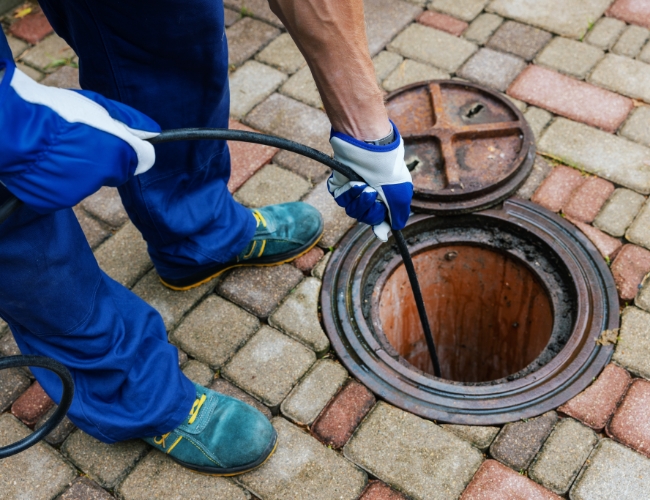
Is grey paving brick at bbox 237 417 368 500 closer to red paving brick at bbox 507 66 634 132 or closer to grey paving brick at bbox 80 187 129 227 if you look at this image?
grey paving brick at bbox 80 187 129 227

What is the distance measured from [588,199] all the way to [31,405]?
221cm

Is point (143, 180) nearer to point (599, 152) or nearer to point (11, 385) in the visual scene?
point (11, 385)

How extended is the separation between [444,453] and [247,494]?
622mm

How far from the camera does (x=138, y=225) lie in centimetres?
230

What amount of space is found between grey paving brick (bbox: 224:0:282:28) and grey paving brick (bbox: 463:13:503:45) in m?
0.99

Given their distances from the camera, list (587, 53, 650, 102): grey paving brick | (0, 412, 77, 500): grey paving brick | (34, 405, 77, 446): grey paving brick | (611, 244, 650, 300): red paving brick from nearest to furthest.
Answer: (0, 412, 77, 500): grey paving brick
(34, 405, 77, 446): grey paving brick
(611, 244, 650, 300): red paving brick
(587, 53, 650, 102): grey paving brick

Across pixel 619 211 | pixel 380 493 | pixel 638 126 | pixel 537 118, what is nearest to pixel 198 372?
pixel 380 493

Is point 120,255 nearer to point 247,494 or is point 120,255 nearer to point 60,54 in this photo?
point 247,494

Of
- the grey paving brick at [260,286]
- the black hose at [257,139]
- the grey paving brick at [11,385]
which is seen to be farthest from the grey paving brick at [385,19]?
the grey paving brick at [11,385]

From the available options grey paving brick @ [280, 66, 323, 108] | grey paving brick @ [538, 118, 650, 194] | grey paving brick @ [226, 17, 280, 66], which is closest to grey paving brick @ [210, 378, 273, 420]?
grey paving brick @ [280, 66, 323, 108]

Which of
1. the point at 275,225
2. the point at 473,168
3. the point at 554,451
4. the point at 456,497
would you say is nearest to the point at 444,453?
the point at 456,497

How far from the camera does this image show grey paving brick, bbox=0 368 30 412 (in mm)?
2297

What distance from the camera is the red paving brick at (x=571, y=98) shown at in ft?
9.59

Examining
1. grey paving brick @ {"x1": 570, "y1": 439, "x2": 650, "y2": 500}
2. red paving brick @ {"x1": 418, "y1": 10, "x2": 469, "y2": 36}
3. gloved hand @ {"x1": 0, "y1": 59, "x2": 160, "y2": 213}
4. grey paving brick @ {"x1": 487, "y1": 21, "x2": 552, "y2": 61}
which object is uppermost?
gloved hand @ {"x1": 0, "y1": 59, "x2": 160, "y2": 213}
